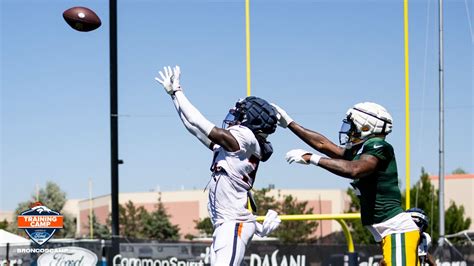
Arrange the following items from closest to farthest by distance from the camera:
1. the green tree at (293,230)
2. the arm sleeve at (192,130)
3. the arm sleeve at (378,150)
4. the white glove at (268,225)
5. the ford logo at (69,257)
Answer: the arm sleeve at (378,150)
the arm sleeve at (192,130)
the white glove at (268,225)
the ford logo at (69,257)
the green tree at (293,230)

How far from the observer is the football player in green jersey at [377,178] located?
6.26 m

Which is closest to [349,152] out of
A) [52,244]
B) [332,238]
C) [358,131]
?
[358,131]

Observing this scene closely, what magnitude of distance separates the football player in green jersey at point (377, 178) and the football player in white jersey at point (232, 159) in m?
0.59

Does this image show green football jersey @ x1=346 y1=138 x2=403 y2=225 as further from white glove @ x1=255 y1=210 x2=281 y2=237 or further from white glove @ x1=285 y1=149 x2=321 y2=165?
white glove @ x1=255 y1=210 x2=281 y2=237

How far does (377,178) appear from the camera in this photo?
6430mm

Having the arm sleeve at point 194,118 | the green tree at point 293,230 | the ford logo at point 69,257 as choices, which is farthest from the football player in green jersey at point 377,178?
the green tree at point 293,230

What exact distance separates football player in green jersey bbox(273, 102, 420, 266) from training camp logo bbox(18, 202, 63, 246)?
4877 mm

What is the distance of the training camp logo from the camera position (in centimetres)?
1051

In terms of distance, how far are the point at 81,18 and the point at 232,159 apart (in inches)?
153

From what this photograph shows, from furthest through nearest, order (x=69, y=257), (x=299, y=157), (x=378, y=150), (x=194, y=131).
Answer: (x=69, y=257) < (x=194, y=131) < (x=378, y=150) < (x=299, y=157)

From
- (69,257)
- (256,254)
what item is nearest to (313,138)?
(69,257)

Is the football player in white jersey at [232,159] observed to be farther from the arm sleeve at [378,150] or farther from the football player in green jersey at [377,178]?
the arm sleeve at [378,150]

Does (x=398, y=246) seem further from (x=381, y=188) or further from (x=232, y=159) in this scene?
(x=232, y=159)

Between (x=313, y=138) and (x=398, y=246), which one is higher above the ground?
(x=313, y=138)
